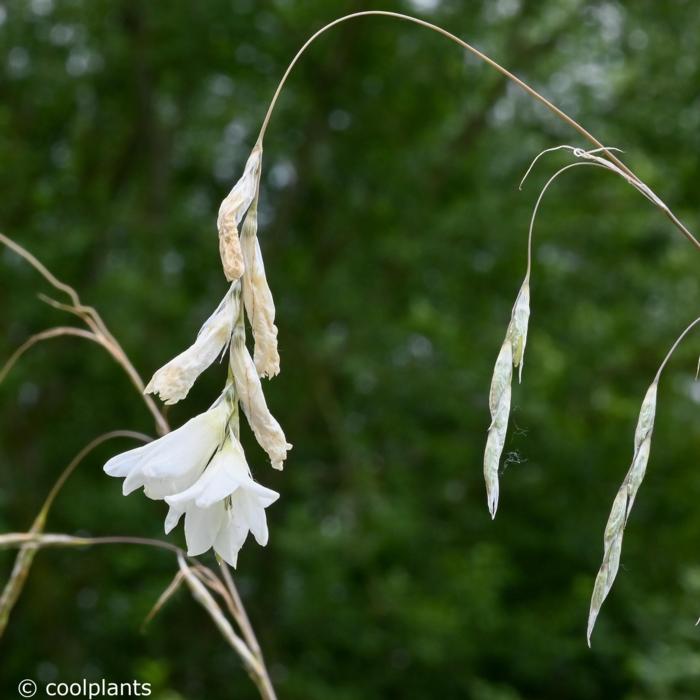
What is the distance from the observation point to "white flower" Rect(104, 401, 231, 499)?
0.65m

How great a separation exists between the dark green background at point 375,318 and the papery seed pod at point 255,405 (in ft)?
10.3

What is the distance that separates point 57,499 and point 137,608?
570mm

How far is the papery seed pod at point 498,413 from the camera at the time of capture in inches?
27.8

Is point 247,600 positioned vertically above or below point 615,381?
below

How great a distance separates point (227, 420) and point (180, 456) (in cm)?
4

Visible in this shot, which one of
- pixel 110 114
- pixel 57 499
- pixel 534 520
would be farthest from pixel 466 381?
pixel 110 114

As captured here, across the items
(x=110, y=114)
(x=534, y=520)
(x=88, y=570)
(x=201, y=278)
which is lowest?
(x=88, y=570)

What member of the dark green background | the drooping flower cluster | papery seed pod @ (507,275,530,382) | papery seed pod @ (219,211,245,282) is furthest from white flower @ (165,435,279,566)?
the dark green background

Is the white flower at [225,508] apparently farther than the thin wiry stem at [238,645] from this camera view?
No

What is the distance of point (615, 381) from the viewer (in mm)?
4348

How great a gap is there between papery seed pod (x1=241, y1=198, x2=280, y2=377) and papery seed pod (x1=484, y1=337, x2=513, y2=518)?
0.51 ft

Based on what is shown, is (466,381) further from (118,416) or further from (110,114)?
(110,114)

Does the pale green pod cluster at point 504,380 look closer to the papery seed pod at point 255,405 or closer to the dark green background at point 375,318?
the papery seed pod at point 255,405

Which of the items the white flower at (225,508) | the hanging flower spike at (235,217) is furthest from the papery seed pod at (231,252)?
the white flower at (225,508)
